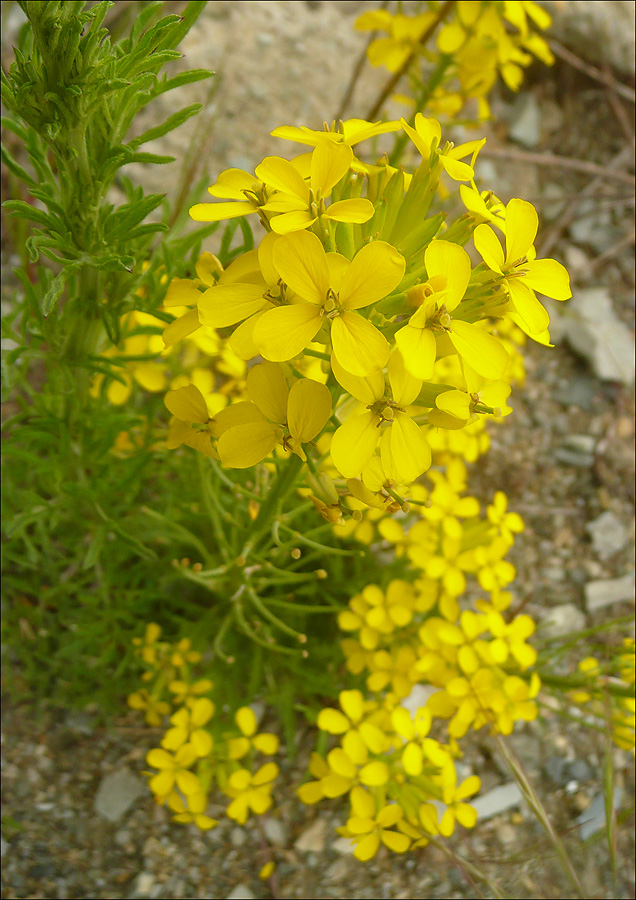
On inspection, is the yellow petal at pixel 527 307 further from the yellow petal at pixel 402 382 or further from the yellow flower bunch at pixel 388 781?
the yellow flower bunch at pixel 388 781

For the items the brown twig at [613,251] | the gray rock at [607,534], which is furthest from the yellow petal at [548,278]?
the brown twig at [613,251]

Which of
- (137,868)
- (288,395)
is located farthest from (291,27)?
(137,868)

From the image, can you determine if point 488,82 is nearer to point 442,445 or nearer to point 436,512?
point 442,445

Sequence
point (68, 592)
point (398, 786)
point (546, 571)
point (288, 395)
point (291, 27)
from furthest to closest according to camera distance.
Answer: point (291, 27)
point (546, 571)
point (68, 592)
point (398, 786)
point (288, 395)

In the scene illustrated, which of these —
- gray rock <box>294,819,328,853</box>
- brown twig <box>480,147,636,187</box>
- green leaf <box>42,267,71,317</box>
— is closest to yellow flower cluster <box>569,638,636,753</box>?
gray rock <box>294,819,328,853</box>

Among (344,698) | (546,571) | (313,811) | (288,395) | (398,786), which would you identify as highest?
(288,395)

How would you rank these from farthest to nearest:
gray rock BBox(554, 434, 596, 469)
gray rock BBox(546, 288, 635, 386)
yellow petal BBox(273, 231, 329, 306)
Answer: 1. gray rock BBox(546, 288, 635, 386)
2. gray rock BBox(554, 434, 596, 469)
3. yellow petal BBox(273, 231, 329, 306)

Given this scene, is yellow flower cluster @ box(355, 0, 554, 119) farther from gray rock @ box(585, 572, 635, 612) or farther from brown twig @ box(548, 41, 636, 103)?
gray rock @ box(585, 572, 635, 612)
